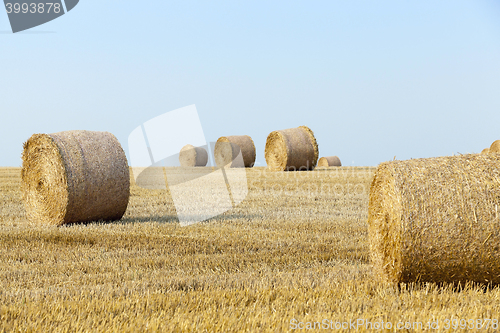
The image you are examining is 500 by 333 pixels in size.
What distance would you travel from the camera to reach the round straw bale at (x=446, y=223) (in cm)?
432

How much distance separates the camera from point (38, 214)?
907 cm

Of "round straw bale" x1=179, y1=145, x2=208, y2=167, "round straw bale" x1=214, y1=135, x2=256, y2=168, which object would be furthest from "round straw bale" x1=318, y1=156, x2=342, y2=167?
"round straw bale" x1=179, y1=145, x2=208, y2=167

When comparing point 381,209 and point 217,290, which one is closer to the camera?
point 217,290

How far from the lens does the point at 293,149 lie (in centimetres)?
2052

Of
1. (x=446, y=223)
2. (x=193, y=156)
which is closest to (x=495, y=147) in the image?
(x=193, y=156)

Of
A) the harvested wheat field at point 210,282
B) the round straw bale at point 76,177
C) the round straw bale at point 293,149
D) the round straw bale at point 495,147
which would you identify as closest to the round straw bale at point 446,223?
the harvested wheat field at point 210,282

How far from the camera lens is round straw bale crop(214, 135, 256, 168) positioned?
81.4ft

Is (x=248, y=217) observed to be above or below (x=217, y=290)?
below

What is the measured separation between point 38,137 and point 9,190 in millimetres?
7309

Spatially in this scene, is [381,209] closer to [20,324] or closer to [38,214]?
[20,324]

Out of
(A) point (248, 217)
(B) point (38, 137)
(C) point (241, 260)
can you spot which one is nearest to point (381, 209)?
(C) point (241, 260)

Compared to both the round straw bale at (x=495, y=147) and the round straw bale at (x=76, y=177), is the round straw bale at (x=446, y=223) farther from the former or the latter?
the round straw bale at (x=495, y=147)

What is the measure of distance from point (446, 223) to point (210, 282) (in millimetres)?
2190

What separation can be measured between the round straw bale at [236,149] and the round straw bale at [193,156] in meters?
3.86
